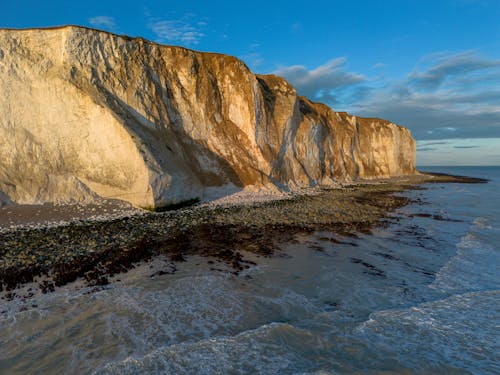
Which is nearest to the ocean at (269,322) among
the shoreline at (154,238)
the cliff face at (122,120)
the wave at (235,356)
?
the wave at (235,356)

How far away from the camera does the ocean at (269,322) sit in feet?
14.9

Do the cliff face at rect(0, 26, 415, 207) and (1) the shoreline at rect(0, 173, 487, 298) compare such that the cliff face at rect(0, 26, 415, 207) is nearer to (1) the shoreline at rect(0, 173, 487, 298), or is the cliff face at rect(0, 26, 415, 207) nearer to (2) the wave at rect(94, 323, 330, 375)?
(1) the shoreline at rect(0, 173, 487, 298)

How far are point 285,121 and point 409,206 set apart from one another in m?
14.6

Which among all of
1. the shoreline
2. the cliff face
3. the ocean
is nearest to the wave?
the ocean

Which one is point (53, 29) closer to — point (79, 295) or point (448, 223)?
point (79, 295)

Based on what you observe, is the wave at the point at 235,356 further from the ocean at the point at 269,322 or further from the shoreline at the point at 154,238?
the shoreline at the point at 154,238

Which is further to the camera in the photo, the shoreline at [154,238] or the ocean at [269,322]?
the shoreline at [154,238]

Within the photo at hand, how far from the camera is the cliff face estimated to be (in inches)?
666

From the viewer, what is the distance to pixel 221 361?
450cm

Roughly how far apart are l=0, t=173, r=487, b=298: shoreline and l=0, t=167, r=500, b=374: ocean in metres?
0.86

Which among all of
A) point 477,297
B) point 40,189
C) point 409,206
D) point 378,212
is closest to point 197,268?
point 477,297

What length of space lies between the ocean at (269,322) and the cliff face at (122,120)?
10.8 meters

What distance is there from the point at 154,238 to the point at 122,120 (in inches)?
376

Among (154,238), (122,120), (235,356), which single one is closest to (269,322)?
(235,356)
